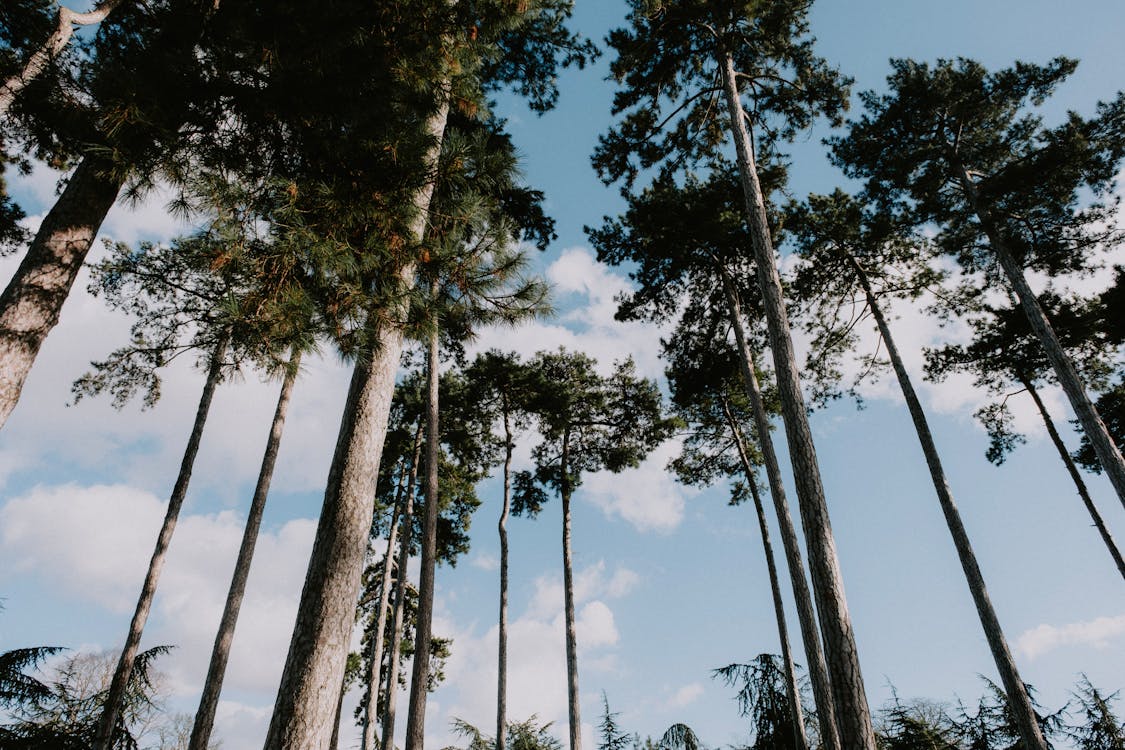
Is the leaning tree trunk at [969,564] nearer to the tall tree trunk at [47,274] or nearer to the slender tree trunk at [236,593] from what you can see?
the slender tree trunk at [236,593]

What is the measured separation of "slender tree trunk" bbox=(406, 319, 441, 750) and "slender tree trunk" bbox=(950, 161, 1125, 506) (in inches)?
393

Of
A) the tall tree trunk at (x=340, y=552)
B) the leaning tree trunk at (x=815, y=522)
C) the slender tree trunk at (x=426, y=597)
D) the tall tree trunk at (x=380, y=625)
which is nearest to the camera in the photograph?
the tall tree trunk at (x=340, y=552)

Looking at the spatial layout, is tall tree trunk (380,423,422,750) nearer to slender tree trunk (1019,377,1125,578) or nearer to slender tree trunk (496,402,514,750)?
slender tree trunk (496,402,514,750)

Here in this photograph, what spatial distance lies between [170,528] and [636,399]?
10757mm

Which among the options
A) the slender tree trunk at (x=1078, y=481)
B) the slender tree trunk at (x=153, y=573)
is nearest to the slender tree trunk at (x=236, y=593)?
the slender tree trunk at (x=153, y=573)

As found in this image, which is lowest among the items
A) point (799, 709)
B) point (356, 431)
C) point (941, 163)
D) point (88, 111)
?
point (799, 709)

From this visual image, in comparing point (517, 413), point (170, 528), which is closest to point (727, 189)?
point (517, 413)

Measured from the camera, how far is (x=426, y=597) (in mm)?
8484

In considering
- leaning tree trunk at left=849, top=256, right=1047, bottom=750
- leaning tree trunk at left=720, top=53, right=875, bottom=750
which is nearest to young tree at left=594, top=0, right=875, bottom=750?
leaning tree trunk at left=720, top=53, right=875, bottom=750

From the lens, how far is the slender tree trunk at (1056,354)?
7.98 metres

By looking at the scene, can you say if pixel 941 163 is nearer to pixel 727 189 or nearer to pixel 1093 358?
pixel 727 189

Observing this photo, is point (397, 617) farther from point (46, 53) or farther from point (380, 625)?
point (46, 53)

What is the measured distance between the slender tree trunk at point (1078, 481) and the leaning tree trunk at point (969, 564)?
490 centimetres

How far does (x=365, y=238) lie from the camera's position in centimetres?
370
